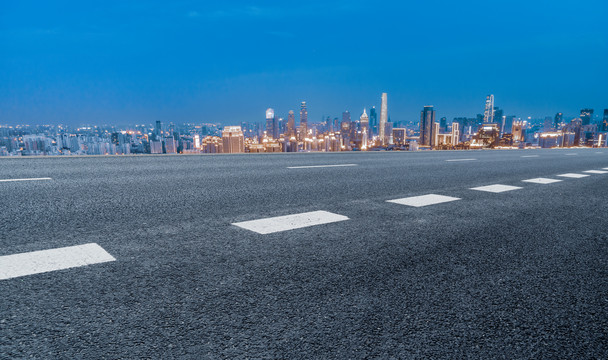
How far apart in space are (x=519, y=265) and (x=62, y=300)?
7.21ft

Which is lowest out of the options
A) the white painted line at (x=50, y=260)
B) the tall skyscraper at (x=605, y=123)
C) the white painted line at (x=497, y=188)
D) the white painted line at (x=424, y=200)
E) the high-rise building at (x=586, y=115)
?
the white painted line at (x=497, y=188)

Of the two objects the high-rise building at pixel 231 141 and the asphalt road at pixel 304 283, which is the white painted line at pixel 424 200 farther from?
the high-rise building at pixel 231 141

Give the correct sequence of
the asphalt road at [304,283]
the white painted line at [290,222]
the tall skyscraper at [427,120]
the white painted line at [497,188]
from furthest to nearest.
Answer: the tall skyscraper at [427,120] < the white painted line at [497,188] < the white painted line at [290,222] < the asphalt road at [304,283]

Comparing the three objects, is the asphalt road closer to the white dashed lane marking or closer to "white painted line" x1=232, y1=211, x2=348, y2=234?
"white painted line" x1=232, y1=211, x2=348, y2=234

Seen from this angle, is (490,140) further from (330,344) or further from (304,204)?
(330,344)

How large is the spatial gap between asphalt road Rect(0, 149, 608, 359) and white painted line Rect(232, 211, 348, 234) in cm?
10

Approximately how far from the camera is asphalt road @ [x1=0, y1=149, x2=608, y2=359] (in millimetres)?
1216

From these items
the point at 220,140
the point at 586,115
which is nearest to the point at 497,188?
the point at 220,140

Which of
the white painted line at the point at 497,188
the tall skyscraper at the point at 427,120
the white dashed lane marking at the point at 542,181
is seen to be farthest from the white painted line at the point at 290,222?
the tall skyscraper at the point at 427,120

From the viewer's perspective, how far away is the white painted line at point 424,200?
3.79 meters

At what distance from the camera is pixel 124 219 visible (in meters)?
2.77

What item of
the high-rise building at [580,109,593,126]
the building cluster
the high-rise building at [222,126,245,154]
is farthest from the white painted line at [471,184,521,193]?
the high-rise building at [580,109,593,126]

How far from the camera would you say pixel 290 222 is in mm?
2814

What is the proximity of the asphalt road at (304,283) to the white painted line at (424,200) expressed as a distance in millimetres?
256
